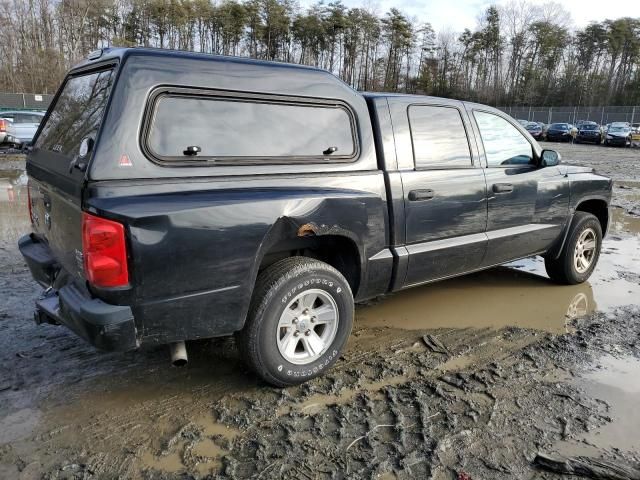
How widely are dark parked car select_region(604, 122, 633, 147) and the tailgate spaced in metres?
35.4

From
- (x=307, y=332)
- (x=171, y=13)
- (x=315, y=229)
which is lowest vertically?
(x=307, y=332)

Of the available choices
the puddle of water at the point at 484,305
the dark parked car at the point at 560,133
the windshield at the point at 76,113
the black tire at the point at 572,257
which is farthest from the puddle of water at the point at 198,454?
the dark parked car at the point at 560,133

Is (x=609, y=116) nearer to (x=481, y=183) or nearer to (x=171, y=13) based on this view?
(x=171, y=13)

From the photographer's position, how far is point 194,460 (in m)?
2.64

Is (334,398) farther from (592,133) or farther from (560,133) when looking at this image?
(560,133)

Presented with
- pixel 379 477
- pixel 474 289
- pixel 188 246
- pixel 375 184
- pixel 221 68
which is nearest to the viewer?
pixel 379 477

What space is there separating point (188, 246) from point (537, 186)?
352cm

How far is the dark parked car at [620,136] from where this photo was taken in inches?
1258

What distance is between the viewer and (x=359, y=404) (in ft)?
10.4

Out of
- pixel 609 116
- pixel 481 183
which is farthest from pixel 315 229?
pixel 609 116

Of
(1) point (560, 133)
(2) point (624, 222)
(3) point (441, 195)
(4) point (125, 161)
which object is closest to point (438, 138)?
(3) point (441, 195)

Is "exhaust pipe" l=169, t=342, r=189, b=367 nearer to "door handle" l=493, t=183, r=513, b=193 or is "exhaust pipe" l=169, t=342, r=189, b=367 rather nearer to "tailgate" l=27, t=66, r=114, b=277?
"tailgate" l=27, t=66, r=114, b=277

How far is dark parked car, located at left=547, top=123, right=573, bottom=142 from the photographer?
3697cm

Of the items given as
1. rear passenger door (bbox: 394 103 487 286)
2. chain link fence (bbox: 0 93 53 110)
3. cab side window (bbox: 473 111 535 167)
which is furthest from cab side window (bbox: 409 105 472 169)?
chain link fence (bbox: 0 93 53 110)
